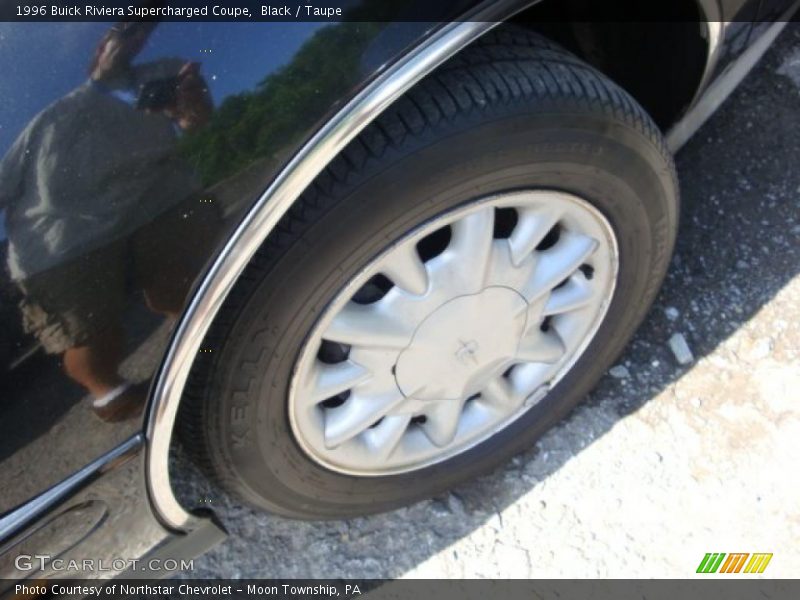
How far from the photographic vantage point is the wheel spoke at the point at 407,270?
58.6 inches

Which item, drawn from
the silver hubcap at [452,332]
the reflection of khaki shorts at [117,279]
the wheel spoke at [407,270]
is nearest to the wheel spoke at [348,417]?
the silver hubcap at [452,332]

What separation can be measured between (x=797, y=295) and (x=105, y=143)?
1.89 m

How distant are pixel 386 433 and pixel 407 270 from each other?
423mm

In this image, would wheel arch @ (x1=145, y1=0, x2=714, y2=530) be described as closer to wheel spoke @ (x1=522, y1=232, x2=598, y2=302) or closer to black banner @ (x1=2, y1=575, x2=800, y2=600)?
wheel spoke @ (x1=522, y1=232, x2=598, y2=302)

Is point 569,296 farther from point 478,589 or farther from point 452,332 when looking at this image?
point 478,589

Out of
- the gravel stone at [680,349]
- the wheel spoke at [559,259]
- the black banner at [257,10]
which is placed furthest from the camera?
the gravel stone at [680,349]

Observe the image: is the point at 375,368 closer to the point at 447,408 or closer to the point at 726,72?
the point at 447,408

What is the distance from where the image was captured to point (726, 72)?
1.99 meters

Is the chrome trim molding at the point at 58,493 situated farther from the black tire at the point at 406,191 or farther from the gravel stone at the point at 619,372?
the gravel stone at the point at 619,372

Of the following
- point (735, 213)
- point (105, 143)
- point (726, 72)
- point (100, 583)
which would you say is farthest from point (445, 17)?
point (735, 213)

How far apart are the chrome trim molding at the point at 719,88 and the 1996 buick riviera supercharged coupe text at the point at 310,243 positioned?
0.03 metres

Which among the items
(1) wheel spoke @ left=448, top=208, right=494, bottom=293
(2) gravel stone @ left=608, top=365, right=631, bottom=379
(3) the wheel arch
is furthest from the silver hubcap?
(2) gravel stone @ left=608, top=365, right=631, bottom=379

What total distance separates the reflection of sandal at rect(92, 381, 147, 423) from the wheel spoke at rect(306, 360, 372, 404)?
1.11ft

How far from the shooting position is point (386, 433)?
1.79 meters
